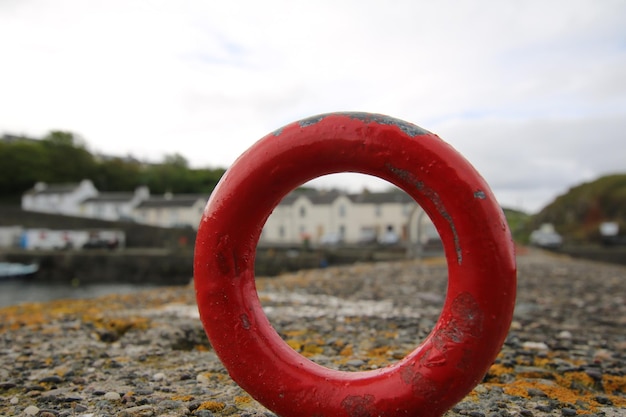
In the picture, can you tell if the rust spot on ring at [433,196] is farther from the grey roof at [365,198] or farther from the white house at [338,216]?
the grey roof at [365,198]

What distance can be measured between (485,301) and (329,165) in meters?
0.88

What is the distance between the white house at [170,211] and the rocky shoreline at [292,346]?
46.4 m

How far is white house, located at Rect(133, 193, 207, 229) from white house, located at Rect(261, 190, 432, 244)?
926 cm

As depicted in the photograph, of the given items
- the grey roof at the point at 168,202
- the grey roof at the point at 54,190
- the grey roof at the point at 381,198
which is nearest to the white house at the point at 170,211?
the grey roof at the point at 168,202

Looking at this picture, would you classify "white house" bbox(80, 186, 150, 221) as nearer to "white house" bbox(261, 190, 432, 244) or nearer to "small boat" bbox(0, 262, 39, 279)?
"white house" bbox(261, 190, 432, 244)

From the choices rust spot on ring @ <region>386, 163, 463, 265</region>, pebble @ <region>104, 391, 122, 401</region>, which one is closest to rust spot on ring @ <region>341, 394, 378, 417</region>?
rust spot on ring @ <region>386, 163, 463, 265</region>

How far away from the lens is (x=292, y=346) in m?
4.54

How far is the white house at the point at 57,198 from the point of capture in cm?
6068

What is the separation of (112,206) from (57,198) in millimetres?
6947

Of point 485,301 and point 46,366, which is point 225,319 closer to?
point 485,301

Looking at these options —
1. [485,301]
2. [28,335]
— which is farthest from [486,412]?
[28,335]

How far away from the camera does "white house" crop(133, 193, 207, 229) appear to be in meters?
54.0

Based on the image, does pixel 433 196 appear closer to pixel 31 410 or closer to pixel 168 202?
pixel 31 410

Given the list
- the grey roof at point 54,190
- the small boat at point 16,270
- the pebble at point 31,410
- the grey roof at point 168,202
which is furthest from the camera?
the grey roof at point 54,190
